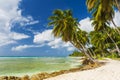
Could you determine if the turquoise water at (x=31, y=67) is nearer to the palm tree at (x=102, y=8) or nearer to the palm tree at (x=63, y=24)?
the palm tree at (x=63, y=24)

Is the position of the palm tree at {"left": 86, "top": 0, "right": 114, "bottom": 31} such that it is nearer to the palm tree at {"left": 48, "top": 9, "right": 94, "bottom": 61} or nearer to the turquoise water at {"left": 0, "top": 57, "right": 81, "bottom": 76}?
the palm tree at {"left": 48, "top": 9, "right": 94, "bottom": 61}

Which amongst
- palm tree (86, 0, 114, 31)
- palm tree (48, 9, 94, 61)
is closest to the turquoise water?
palm tree (48, 9, 94, 61)

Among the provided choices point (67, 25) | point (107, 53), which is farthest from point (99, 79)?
point (107, 53)

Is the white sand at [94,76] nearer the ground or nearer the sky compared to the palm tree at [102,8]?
nearer the ground

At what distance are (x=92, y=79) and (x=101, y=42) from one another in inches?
1758

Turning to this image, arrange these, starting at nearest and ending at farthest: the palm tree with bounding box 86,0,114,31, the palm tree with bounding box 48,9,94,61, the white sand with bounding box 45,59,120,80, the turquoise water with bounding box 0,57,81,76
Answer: the white sand with bounding box 45,59,120,80 → the palm tree with bounding box 86,0,114,31 → the turquoise water with bounding box 0,57,81,76 → the palm tree with bounding box 48,9,94,61

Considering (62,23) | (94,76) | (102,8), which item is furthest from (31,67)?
(94,76)

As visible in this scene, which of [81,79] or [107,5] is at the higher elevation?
[107,5]

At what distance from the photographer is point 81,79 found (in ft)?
36.7

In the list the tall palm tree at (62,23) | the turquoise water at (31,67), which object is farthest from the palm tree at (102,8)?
the turquoise water at (31,67)

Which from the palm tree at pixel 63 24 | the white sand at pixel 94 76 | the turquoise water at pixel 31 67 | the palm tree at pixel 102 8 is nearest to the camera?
the white sand at pixel 94 76

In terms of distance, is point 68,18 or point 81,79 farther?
point 68,18

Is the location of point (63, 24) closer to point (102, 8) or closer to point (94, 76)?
point (102, 8)

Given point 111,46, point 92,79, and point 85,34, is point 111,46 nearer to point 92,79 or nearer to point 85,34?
point 85,34
